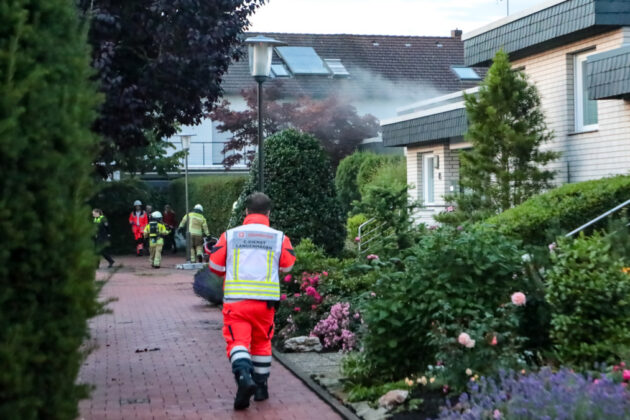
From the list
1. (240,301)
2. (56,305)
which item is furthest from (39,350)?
(240,301)

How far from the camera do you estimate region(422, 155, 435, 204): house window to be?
84.7ft

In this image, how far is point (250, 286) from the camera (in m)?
8.19

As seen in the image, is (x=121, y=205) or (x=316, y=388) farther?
(x=121, y=205)

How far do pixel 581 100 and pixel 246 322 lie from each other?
37.0 ft

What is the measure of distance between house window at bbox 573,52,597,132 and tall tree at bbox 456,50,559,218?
0.61 m

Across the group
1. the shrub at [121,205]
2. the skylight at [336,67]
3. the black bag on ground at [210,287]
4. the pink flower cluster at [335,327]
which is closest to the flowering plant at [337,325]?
the pink flower cluster at [335,327]

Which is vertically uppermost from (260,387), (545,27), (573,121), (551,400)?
(545,27)

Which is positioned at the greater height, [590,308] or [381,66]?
[381,66]

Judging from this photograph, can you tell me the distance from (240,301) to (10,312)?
4479 millimetres

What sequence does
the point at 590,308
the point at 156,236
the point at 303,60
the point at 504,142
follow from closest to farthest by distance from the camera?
the point at 590,308 → the point at 504,142 → the point at 156,236 → the point at 303,60

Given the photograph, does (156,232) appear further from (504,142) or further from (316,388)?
(316,388)

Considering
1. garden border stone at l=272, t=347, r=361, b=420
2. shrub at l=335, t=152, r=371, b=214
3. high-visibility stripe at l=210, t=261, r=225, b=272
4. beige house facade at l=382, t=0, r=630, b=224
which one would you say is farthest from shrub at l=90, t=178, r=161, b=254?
high-visibility stripe at l=210, t=261, r=225, b=272

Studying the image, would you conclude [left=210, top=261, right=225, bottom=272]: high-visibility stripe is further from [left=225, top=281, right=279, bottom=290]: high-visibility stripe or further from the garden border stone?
the garden border stone

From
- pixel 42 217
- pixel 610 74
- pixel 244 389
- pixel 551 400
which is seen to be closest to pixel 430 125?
pixel 610 74
